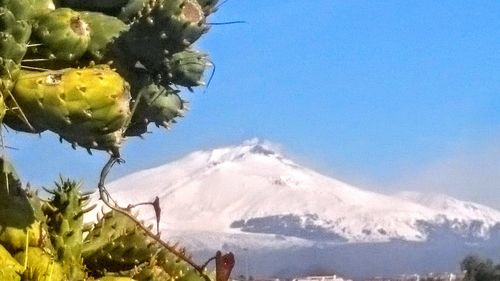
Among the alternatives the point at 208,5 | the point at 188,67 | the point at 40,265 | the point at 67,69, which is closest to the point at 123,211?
the point at 40,265

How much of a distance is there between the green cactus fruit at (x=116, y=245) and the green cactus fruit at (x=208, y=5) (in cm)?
73

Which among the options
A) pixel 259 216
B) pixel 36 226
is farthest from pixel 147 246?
pixel 259 216

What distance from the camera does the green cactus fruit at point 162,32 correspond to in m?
3.23

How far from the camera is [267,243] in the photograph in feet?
507

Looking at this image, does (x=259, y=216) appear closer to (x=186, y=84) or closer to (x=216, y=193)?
(x=216, y=193)

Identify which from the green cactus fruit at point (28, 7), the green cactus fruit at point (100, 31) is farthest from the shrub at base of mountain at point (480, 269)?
the green cactus fruit at point (28, 7)

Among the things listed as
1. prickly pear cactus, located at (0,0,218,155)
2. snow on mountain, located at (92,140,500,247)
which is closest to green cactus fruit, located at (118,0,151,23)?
prickly pear cactus, located at (0,0,218,155)

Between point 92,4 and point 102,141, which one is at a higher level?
point 92,4

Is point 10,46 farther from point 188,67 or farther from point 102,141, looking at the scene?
point 188,67

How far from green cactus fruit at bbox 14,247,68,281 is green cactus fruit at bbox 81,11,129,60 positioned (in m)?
0.47

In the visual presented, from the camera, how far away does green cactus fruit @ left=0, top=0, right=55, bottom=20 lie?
8.43 feet

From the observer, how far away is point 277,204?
173 metres

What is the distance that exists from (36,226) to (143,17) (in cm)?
72

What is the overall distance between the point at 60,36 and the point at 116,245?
60 cm
